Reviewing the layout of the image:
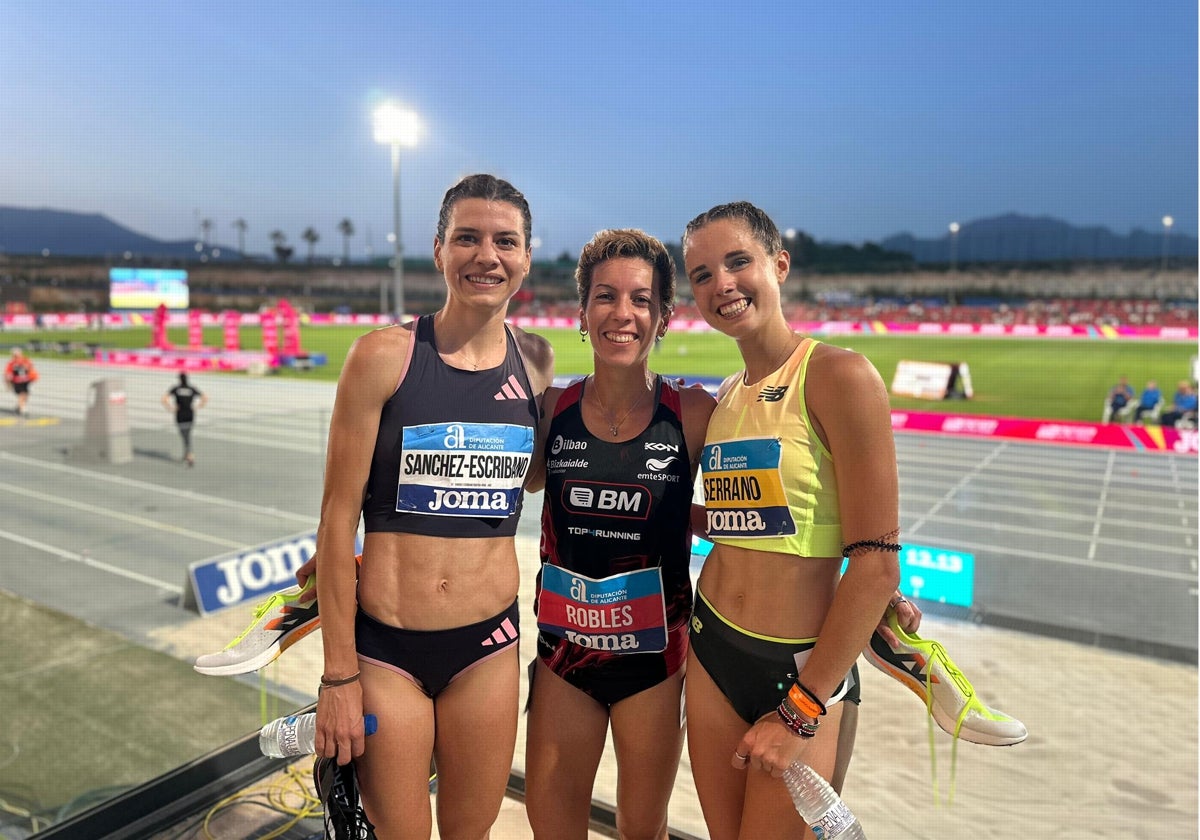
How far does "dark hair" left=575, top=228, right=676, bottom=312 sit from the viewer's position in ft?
8.37

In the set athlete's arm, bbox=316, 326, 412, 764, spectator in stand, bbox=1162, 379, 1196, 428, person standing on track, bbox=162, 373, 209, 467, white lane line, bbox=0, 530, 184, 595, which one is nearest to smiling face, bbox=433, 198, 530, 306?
athlete's arm, bbox=316, 326, 412, 764

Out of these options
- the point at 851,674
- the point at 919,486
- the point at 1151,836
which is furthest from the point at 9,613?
the point at 919,486

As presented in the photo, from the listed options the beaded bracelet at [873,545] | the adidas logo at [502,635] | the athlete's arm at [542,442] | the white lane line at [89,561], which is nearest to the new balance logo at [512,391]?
the athlete's arm at [542,442]

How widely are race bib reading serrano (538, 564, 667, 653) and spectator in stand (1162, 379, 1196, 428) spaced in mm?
20593

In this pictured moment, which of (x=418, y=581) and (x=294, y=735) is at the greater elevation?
(x=418, y=581)

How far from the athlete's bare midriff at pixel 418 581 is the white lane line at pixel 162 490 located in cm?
971

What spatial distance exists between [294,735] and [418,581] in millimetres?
613

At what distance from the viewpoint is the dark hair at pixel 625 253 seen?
2551 millimetres

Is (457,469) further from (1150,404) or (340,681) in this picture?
(1150,404)

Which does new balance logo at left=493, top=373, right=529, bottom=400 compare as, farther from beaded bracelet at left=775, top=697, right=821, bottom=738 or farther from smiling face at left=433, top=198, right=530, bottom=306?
beaded bracelet at left=775, top=697, right=821, bottom=738

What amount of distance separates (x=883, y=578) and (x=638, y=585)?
81 centimetres

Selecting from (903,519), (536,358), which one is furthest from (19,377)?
(536,358)

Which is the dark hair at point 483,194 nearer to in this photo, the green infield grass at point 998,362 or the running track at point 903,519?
the running track at point 903,519

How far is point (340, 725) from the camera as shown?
2.32 metres
